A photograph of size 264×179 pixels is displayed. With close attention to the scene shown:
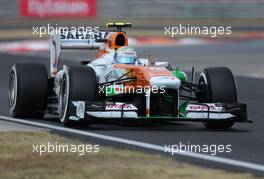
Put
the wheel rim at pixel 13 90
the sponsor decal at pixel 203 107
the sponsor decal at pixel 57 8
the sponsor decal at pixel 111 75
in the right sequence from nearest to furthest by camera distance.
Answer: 1. the sponsor decal at pixel 203 107
2. the sponsor decal at pixel 111 75
3. the wheel rim at pixel 13 90
4. the sponsor decal at pixel 57 8

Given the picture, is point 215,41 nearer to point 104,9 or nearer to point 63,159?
point 104,9

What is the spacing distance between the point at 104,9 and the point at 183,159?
38.4 m

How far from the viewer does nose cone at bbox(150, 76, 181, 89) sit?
1273 cm

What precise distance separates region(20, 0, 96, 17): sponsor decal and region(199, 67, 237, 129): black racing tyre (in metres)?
33.2

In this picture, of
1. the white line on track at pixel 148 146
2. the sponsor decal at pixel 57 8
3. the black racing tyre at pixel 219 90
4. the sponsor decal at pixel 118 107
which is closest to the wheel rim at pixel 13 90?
the white line on track at pixel 148 146

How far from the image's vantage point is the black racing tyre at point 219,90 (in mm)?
13516

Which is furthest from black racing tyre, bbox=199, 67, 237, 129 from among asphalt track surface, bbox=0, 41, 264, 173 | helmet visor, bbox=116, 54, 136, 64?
helmet visor, bbox=116, 54, 136, 64

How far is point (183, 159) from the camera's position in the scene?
1014cm

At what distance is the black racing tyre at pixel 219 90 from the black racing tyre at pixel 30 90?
8.04 ft

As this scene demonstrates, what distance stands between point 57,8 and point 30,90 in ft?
109

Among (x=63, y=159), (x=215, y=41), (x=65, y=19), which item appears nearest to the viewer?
(x=63, y=159)

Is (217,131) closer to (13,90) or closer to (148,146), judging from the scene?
(148,146)

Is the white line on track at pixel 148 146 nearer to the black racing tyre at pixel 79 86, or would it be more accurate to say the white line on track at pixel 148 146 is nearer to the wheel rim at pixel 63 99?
the wheel rim at pixel 63 99

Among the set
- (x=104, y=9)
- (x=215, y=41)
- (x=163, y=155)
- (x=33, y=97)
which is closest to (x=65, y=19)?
(x=104, y=9)
